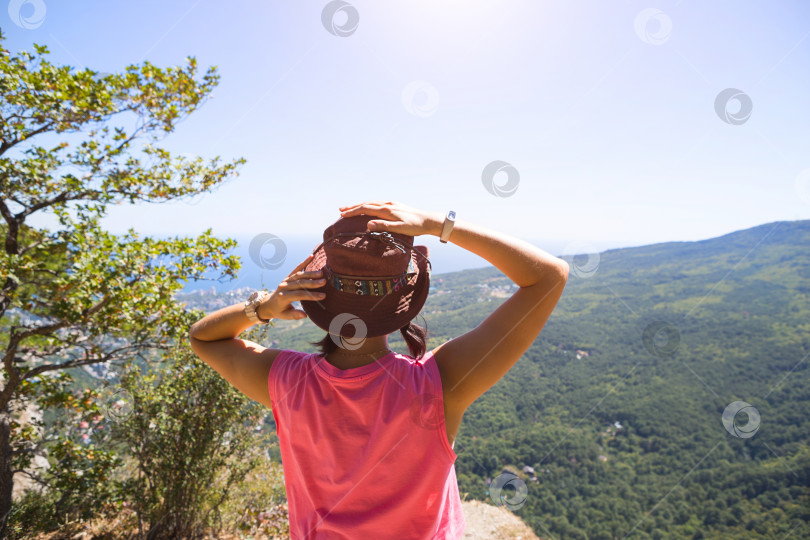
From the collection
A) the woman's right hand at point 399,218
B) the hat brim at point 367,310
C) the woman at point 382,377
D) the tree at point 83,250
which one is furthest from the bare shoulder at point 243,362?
the tree at point 83,250

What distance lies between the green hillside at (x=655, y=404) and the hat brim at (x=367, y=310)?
15103mm

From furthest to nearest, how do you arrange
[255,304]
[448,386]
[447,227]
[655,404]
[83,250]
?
[655,404], [83,250], [255,304], [447,227], [448,386]

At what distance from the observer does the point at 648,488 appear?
1715 inches

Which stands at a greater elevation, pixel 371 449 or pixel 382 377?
pixel 382 377

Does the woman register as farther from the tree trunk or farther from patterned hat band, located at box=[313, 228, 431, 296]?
the tree trunk

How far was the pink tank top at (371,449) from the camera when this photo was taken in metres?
1.13

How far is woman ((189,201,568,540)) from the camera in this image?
1127 millimetres

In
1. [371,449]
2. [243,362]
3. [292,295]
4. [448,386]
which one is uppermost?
[292,295]

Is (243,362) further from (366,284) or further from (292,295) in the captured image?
(366,284)

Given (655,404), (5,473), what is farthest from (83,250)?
(655,404)

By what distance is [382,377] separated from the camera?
1179mm

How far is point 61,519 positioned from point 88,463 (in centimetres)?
98

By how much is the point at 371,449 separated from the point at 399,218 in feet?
2.42

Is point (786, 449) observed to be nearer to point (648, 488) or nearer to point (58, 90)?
point (648, 488)
